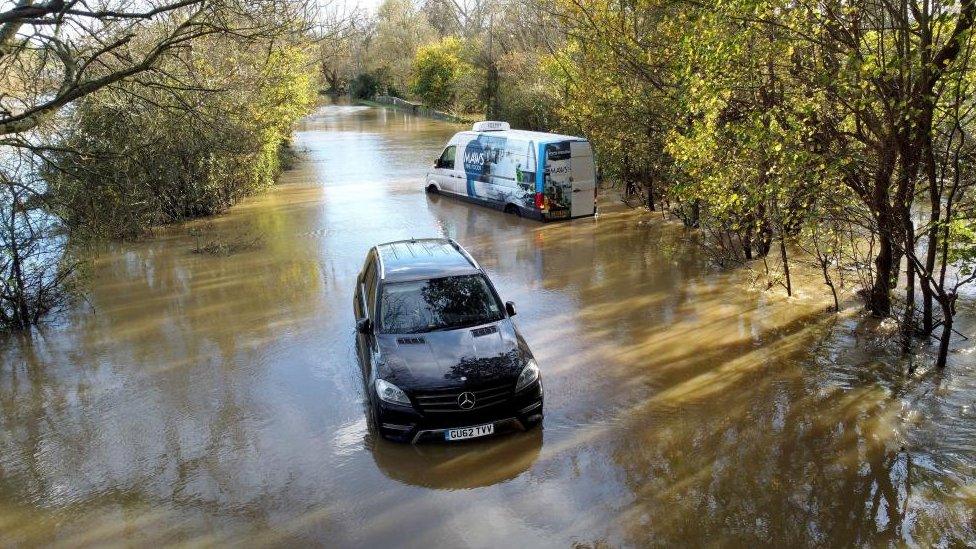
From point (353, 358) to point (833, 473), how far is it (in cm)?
575

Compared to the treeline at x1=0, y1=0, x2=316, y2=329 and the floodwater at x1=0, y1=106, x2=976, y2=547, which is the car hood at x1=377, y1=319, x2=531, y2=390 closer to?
the floodwater at x1=0, y1=106, x2=976, y2=547

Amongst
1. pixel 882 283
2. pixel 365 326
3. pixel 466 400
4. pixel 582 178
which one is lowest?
pixel 466 400

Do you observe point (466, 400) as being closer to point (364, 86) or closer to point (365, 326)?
point (365, 326)

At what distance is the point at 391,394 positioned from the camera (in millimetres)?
6797

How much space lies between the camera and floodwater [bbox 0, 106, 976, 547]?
5855 mm

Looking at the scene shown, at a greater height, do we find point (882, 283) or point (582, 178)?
point (582, 178)

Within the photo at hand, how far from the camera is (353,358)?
9.33 meters

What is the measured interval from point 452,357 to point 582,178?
1082 centimetres

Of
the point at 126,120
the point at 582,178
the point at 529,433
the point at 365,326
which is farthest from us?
the point at 582,178

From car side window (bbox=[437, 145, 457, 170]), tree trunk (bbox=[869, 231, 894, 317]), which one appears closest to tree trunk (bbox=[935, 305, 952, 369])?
tree trunk (bbox=[869, 231, 894, 317])

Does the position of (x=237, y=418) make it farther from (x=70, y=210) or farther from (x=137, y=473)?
(x=70, y=210)

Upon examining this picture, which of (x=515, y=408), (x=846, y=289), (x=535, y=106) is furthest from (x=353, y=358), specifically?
(x=535, y=106)

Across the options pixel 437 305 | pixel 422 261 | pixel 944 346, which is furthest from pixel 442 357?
pixel 944 346

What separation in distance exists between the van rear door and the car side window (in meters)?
4.41
